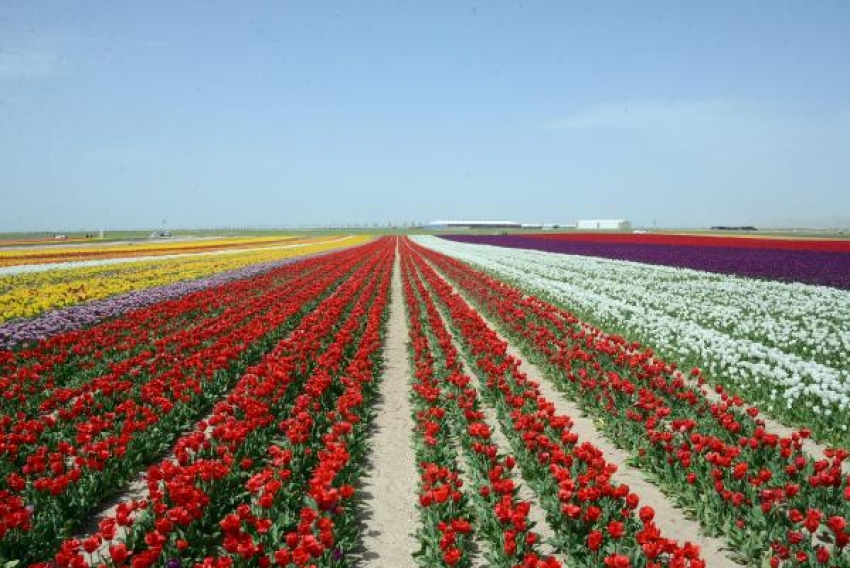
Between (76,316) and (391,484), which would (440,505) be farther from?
(76,316)

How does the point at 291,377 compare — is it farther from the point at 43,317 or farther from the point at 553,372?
the point at 43,317

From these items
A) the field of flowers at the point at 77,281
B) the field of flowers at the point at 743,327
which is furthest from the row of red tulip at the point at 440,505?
the field of flowers at the point at 77,281

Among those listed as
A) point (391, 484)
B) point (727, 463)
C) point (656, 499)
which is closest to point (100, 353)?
point (391, 484)

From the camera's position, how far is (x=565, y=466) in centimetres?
606

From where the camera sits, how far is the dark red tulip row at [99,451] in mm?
4906

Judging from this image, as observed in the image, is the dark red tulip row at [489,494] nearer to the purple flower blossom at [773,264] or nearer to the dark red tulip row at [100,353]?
the dark red tulip row at [100,353]

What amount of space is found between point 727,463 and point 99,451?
645cm

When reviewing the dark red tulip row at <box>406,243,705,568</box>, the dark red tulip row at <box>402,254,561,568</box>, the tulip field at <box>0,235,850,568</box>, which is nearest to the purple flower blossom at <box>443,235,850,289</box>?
the tulip field at <box>0,235,850,568</box>

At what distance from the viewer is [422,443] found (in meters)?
7.81

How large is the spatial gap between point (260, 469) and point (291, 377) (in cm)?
320

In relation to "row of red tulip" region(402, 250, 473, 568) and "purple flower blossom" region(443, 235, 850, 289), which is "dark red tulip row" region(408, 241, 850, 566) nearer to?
"row of red tulip" region(402, 250, 473, 568)

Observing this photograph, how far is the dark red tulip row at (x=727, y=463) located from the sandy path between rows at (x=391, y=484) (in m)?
3.02

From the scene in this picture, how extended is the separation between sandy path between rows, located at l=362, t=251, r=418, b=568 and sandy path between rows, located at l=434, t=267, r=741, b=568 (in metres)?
2.60

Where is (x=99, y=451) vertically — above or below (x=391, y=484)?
above
